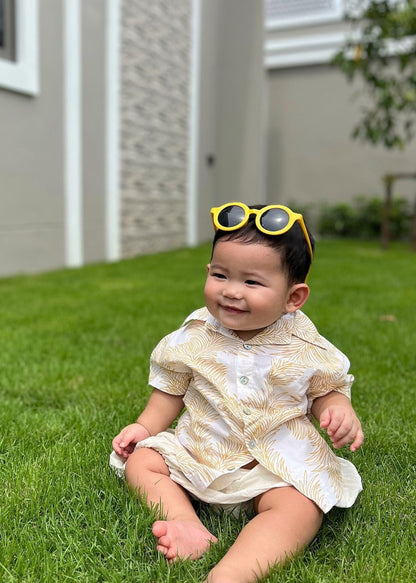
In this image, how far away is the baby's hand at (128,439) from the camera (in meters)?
1.36

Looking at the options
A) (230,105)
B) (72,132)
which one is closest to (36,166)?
(72,132)

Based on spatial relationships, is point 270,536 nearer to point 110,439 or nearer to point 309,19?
point 110,439

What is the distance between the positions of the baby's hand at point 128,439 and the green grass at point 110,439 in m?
0.07

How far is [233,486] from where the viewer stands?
49.4 inches

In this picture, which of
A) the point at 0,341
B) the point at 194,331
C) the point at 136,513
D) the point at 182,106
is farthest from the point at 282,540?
the point at 182,106

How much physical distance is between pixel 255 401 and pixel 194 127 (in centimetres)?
729

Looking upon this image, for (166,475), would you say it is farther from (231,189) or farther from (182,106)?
(231,189)

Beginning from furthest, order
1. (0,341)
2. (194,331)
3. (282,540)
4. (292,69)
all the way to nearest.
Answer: (292,69) < (0,341) < (194,331) < (282,540)

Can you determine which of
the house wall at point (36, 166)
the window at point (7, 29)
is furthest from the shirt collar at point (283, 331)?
the window at point (7, 29)

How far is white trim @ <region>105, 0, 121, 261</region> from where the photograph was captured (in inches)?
238

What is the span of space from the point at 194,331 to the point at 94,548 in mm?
506

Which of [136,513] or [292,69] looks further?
[292,69]

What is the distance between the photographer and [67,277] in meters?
4.86

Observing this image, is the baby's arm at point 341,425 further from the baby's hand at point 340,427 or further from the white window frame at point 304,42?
the white window frame at point 304,42
